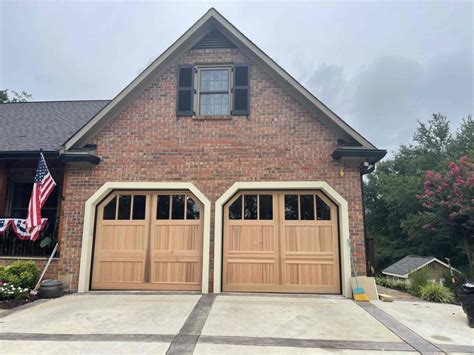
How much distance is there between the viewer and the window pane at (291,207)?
7.91m

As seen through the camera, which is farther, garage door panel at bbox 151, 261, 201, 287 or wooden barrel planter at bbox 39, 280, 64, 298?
garage door panel at bbox 151, 261, 201, 287

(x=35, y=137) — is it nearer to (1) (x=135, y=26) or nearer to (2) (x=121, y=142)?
(2) (x=121, y=142)

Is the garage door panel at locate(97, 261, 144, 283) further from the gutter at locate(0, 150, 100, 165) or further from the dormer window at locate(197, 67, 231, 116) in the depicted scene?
the dormer window at locate(197, 67, 231, 116)

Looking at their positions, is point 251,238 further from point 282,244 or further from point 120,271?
point 120,271

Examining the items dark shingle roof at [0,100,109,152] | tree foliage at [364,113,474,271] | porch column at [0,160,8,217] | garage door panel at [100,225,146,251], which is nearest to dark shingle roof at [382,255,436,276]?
tree foliage at [364,113,474,271]

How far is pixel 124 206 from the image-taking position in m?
8.25

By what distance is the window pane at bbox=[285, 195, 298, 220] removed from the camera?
7.91 meters

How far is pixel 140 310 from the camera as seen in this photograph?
5.94 meters

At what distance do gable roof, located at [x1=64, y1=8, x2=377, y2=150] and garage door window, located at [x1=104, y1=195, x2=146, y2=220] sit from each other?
1777 millimetres

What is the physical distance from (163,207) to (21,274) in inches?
141

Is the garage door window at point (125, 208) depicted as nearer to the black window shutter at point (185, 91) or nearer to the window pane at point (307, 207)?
the black window shutter at point (185, 91)

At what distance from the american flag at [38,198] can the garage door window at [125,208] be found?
147 centimetres

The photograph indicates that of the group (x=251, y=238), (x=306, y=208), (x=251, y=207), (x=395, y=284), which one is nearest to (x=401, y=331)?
(x=306, y=208)

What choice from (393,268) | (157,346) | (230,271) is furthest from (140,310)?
(393,268)
